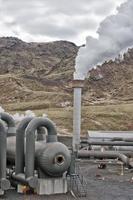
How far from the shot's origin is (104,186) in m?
32.8

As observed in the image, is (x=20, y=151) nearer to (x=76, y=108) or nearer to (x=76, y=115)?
(x=76, y=108)

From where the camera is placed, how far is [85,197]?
28172 millimetres

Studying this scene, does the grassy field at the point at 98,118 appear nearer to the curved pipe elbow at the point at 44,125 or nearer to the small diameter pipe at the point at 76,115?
the small diameter pipe at the point at 76,115

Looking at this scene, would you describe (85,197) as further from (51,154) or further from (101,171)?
(101,171)

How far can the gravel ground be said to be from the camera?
28.1m

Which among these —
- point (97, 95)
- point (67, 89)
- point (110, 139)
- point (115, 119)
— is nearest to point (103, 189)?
point (110, 139)

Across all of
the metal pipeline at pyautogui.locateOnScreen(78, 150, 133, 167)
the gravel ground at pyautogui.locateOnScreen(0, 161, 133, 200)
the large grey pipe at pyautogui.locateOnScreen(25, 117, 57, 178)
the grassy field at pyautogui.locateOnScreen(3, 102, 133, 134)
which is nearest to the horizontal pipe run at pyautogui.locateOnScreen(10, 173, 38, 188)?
the large grey pipe at pyautogui.locateOnScreen(25, 117, 57, 178)

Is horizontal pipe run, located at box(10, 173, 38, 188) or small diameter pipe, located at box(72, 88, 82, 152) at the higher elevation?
small diameter pipe, located at box(72, 88, 82, 152)

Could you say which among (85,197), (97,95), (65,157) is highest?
(97,95)

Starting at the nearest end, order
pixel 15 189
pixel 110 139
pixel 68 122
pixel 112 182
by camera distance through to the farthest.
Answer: pixel 15 189 → pixel 112 182 → pixel 110 139 → pixel 68 122

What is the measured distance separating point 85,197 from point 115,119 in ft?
212

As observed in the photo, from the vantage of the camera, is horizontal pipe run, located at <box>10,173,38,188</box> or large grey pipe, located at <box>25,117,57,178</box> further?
large grey pipe, located at <box>25,117,57,178</box>

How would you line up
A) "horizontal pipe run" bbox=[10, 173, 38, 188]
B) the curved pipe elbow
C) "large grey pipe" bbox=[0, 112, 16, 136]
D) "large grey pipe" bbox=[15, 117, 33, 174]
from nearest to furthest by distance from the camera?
"horizontal pipe run" bbox=[10, 173, 38, 188] → the curved pipe elbow → "large grey pipe" bbox=[15, 117, 33, 174] → "large grey pipe" bbox=[0, 112, 16, 136]

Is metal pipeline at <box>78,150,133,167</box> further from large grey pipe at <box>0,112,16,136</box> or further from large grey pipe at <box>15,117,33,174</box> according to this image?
large grey pipe at <box>15,117,33,174</box>
